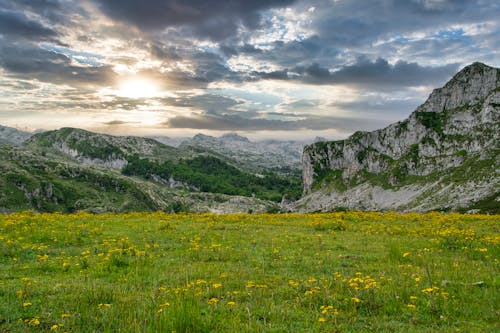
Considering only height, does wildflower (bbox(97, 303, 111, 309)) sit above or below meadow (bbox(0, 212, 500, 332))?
above

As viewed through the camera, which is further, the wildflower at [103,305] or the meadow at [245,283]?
the wildflower at [103,305]

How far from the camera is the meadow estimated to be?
28.8 feet

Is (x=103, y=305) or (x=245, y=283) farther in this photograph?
(x=245, y=283)

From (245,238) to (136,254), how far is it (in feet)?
28.0

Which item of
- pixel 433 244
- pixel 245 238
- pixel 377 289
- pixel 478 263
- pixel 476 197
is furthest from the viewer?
pixel 476 197

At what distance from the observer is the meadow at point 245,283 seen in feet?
28.8

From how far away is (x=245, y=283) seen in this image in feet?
40.3

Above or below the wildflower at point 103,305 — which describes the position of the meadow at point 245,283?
below

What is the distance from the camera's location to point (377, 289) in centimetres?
1147

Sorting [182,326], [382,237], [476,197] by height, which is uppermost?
[182,326]

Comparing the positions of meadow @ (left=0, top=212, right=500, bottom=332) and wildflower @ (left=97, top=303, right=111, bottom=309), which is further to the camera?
wildflower @ (left=97, top=303, right=111, bottom=309)

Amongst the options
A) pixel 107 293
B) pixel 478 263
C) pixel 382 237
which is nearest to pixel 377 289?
pixel 478 263

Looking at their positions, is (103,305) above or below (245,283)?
above

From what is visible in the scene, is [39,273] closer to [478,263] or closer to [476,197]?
[478,263]
